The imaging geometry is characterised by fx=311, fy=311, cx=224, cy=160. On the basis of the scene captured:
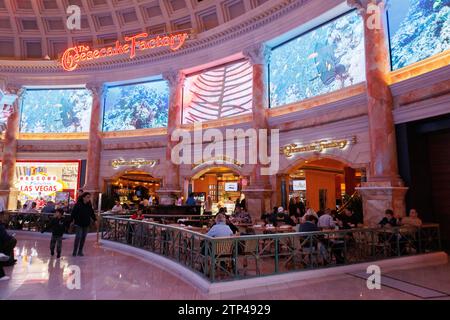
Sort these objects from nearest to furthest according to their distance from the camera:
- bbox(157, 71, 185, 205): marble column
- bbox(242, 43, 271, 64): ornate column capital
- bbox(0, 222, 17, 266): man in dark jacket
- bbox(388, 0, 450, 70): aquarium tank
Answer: bbox(0, 222, 17, 266): man in dark jacket < bbox(388, 0, 450, 70): aquarium tank < bbox(242, 43, 271, 64): ornate column capital < bbox(157, 71, 185, 205): marble column

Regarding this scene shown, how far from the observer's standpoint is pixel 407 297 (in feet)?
15.5

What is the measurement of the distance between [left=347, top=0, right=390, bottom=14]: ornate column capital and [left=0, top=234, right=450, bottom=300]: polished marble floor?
783 centimetres

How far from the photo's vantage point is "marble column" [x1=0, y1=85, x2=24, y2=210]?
17.4m

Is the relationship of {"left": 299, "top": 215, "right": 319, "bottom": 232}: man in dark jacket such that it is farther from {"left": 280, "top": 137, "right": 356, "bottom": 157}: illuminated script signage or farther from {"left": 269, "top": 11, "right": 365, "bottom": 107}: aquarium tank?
{"left": 269, "top": 11, "right": 365, "bottom": 107}: aquarium tank

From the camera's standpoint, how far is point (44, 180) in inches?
747

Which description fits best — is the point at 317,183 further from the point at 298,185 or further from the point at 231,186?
the point at 231,186

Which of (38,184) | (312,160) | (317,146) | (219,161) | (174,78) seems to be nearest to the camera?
(317,146)

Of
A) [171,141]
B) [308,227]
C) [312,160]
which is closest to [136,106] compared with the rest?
[171,141]

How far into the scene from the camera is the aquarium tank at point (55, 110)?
18750 millimetres

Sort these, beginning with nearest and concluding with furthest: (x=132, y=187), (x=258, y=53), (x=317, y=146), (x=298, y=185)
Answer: (x=317, y=146) < (x=258, y=53) < (x=298, y=185) < (x=132, y=187)

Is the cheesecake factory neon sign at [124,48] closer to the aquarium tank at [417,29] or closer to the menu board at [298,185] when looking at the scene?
the menu board at [298,185]

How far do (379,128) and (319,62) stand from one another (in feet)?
13.6

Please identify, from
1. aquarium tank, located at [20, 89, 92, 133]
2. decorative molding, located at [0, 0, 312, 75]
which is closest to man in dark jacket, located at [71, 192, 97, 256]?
decorative molding, located at [0, 0, 312, 75]

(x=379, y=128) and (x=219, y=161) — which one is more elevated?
(x=379, y=128)
